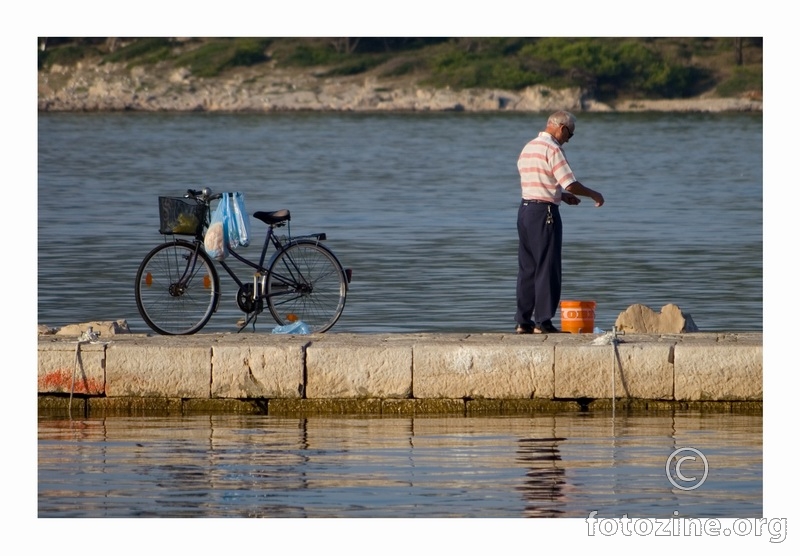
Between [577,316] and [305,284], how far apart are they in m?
1.89

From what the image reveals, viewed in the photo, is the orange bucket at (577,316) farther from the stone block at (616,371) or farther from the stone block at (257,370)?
the stone block at (257,370)

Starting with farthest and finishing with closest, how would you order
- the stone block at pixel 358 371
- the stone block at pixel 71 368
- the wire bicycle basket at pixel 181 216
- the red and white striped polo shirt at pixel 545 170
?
the wire bicycle basket at pixel 181 216
the red and white striped polo shirt at pixel 545 170
the stone block at pixel 71 368
the stone block at pixel 358 371

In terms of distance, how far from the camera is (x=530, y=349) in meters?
10.0

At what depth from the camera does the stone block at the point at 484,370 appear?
10.0 m

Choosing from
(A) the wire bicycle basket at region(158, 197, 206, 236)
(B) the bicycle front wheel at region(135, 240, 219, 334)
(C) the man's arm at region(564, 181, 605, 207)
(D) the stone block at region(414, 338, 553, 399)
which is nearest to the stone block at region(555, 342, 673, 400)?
(D) the stone block at region(414, 338, 553, 399)

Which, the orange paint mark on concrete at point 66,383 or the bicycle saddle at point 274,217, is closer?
the orange paint mark on concrete at point 66,383

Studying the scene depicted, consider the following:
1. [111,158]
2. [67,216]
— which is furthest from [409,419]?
[111,158]

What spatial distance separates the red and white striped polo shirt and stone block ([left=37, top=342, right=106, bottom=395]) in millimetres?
3013

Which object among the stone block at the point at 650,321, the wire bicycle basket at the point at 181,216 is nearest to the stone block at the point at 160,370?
the wire bicycle basket at the point at 181,216

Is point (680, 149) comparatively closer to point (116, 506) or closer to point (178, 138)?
point (178, 138)

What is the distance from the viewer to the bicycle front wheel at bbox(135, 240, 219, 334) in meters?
11.3

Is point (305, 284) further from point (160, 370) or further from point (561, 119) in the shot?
point (561, 119)

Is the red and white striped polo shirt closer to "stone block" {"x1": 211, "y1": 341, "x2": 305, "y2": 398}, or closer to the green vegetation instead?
"stone block" {"x1": 211, "y1": 341, "x2": 305, "y2": 398}

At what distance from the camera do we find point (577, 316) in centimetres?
1152
